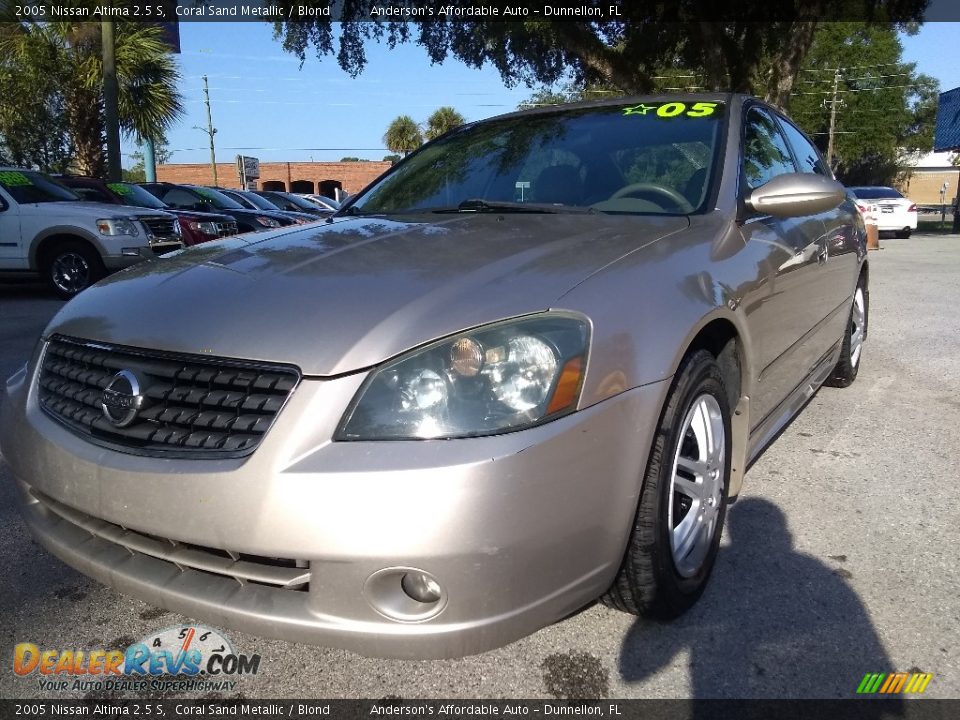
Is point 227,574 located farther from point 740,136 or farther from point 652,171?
point 740,136

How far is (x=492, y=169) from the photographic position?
3172mm

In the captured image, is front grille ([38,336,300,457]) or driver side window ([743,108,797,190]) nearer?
front grille ([38,336,300,457])

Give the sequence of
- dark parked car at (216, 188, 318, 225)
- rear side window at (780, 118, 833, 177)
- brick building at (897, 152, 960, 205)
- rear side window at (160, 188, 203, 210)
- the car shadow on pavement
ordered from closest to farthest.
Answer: the car shadow on pavement
rear side window at (780, 118, 833, 177)
rear side window at (160, 188, 203, 210)
dark parked car at (216, 188, 318, 225)
brick building at (897, 152, 960, 205)

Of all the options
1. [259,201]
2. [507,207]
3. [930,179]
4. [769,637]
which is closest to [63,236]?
[259,201]

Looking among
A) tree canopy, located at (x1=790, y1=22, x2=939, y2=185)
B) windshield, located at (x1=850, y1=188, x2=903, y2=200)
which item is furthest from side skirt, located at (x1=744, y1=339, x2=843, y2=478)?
tree canopy, located at (x1=790, y1=22, x2=939, y2=185)

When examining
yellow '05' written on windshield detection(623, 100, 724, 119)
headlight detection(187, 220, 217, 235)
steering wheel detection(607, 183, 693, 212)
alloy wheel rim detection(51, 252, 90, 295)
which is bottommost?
alloy wheel rim detection(51, 252, 90, 295)

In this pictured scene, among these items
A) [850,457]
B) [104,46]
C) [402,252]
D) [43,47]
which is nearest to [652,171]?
[402,252]

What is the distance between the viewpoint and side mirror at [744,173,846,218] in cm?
254

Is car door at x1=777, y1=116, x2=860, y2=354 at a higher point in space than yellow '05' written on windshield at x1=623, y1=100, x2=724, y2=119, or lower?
lower

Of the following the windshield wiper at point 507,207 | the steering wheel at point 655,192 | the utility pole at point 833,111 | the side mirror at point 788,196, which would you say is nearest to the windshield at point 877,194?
the side mirror at point 788,196

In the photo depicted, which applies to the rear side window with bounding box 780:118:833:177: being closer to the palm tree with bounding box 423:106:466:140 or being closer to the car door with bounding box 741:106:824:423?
the car door with bounding box 741:106:824:423

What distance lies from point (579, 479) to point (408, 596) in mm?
446
